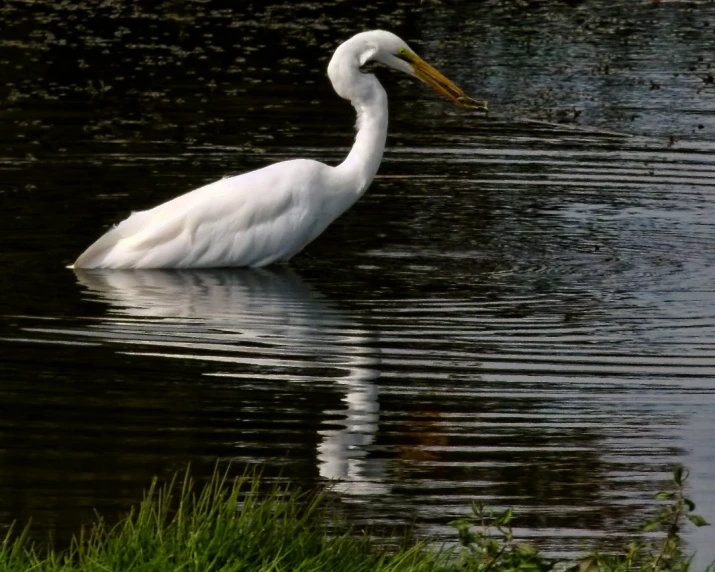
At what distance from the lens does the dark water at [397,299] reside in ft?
23.1

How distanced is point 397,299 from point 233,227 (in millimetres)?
1693

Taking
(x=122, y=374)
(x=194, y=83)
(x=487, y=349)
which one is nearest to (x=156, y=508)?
(x=122, y=374)

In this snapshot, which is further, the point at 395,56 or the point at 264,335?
the point at 395,56

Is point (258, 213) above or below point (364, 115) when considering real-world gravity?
below

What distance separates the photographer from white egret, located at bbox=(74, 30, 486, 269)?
1136cm

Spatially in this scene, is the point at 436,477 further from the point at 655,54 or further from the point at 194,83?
the point at 655,54

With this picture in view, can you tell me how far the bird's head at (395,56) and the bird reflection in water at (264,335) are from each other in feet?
5.41

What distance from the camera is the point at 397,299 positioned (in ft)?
33.4

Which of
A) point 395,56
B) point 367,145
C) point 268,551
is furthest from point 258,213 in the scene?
point 268,551

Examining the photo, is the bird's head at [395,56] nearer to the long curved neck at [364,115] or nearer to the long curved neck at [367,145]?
the long curved neck at [364,115]

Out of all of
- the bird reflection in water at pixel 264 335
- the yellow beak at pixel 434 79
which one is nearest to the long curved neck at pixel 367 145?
the yellow beak at pixel 434 79

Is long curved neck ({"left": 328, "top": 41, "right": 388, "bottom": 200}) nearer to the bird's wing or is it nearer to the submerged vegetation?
the bird's wing

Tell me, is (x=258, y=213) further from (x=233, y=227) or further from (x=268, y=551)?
(x=268, y=551)

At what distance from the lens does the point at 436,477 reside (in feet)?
22.7
